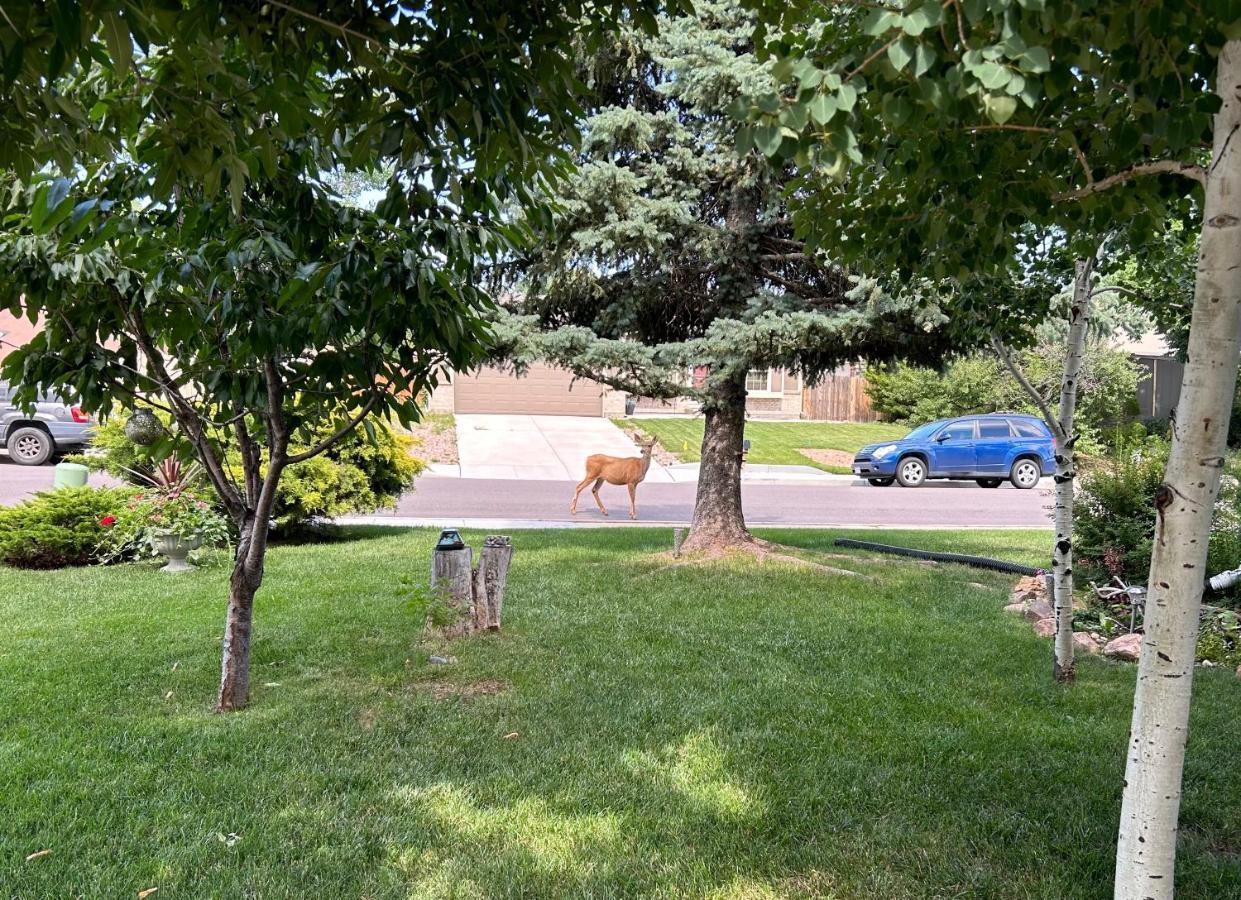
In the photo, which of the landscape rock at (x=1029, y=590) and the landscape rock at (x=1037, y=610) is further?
the landscape rock at (x=1029, y=590)

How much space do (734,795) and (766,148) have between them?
273cm

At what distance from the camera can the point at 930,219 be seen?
2873 millimetres

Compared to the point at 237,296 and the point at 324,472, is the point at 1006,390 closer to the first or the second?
the point at 324,472

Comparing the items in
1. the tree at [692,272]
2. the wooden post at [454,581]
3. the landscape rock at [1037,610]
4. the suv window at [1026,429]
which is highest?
the tree at [692,272]

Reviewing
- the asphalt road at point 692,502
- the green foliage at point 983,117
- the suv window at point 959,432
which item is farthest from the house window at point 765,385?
the green foliage at point 983,117

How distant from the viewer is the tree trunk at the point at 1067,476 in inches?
189

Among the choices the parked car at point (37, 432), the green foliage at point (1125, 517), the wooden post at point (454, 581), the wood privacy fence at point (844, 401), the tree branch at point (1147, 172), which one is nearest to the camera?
the tree branch at point (1147, 172)

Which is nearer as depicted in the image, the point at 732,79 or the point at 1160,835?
the point at 1160,835

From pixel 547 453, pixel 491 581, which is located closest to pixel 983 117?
pixel 491 581

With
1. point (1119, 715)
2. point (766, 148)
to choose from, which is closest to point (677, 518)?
point (1119, 715)

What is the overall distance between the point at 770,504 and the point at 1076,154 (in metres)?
13.3

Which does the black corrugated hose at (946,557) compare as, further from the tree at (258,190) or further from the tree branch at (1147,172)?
the tree at (258,190)

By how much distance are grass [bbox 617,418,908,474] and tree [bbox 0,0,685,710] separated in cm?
1777

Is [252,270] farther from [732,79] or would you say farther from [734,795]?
[732,79]
